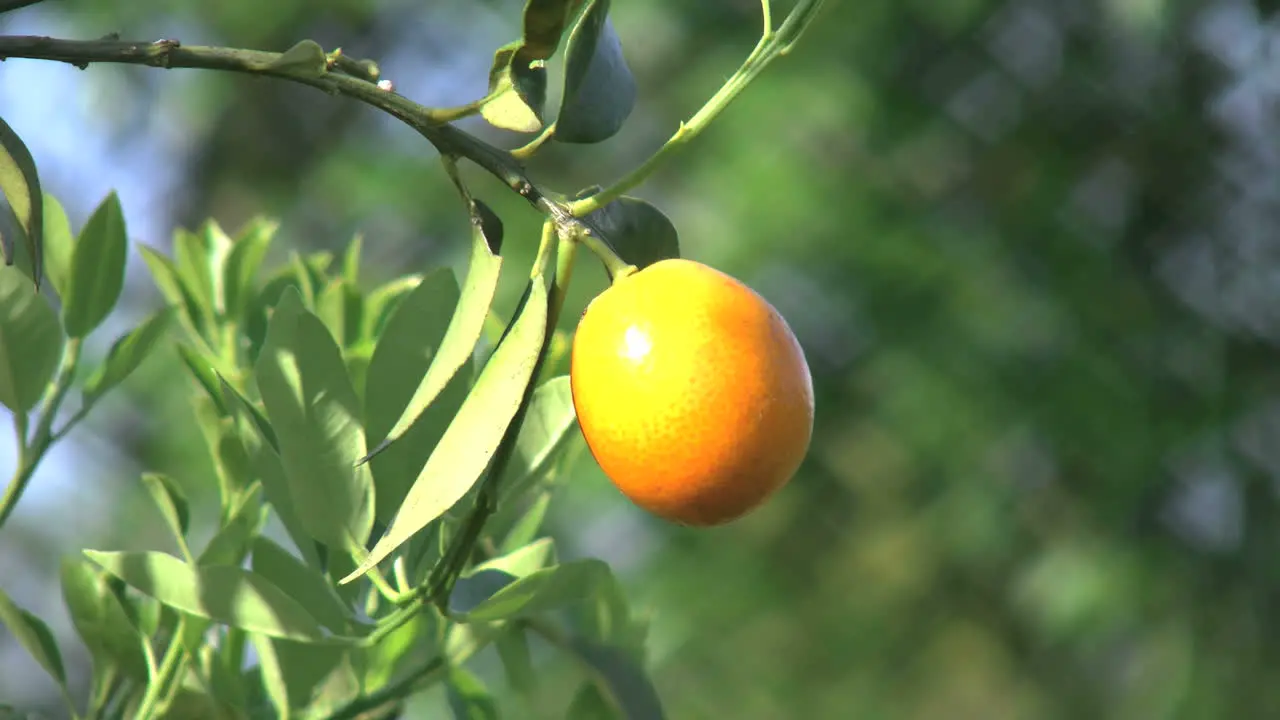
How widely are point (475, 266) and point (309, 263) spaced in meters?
0.27

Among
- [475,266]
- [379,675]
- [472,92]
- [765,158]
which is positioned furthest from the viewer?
[472,92]

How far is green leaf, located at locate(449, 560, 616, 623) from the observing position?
33 centimetres

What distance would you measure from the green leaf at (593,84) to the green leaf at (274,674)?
6.8 inches

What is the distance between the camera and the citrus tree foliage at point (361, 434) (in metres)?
0.28

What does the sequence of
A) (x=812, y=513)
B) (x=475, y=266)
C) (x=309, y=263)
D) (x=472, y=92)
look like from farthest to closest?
(x=472, y=92)
(x=812, y=513)
(x=309, y=263)
(x=475, y=266)

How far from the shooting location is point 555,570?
333 millimetres

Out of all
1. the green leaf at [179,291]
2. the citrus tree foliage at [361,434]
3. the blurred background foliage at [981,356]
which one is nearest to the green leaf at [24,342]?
the citrus tree foliage at [361,434]

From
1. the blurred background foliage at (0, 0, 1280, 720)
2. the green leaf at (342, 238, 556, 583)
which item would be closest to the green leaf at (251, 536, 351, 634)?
the green leaf at (342, 238, 556, 583)

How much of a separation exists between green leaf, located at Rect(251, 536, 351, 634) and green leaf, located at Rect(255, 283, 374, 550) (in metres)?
0.02

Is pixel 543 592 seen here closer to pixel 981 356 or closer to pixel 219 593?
pixel 219 593

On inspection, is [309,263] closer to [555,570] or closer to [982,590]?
[555,570]

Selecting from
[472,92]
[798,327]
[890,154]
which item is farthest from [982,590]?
[472,92]

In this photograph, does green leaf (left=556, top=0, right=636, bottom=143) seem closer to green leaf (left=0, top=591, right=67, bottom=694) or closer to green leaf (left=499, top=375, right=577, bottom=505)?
green leaf (left=499, top=375, right=577, bottom=505)

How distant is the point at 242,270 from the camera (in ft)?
1.66
